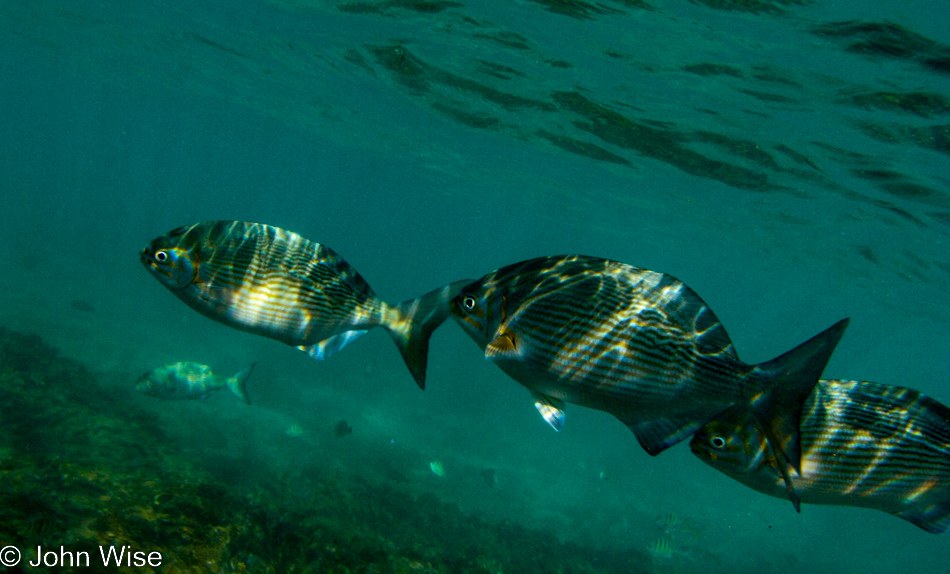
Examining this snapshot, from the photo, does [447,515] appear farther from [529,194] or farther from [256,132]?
[256,132]

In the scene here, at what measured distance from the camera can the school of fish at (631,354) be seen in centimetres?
196

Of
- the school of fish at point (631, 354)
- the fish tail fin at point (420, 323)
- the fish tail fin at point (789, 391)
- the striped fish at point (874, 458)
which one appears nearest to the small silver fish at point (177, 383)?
the school of fish at point (631, 354)

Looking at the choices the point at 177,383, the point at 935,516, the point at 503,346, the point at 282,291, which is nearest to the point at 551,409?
the point at 503,346

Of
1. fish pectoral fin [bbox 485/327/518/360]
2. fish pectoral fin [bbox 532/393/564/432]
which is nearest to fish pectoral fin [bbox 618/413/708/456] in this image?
fish pectoral fin [bbox 532/393/564/432]

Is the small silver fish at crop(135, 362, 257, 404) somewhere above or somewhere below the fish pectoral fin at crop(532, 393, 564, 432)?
below

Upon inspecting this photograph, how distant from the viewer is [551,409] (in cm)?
232

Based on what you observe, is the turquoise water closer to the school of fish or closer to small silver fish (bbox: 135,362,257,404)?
small silver fish (bbox: 135,362,257,404)

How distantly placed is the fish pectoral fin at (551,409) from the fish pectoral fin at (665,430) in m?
0.36

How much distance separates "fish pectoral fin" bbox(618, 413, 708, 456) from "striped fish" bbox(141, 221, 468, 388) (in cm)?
111

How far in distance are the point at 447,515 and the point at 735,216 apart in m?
21.1

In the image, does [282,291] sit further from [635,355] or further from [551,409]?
[635,355]

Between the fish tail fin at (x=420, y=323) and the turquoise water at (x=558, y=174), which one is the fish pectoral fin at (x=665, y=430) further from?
the turquoise water at (x=558, y=174)

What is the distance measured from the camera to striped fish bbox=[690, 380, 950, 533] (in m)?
2.36

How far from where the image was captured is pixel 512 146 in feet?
81.4
